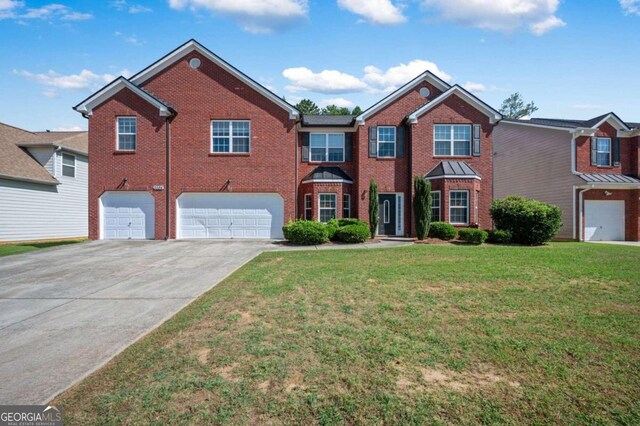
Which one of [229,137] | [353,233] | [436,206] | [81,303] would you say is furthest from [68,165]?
[436,206]

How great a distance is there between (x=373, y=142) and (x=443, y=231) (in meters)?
6.42

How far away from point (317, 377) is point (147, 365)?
2.06 m

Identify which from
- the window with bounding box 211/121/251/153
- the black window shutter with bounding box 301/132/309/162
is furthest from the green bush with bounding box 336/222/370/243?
the window with bounding box 211/121/251/153

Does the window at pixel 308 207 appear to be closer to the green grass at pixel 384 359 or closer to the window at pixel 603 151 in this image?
the green grass at pixel 384 359

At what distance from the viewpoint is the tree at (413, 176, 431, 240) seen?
15.9 m

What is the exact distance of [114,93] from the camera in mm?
17594

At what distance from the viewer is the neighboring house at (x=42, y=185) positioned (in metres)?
18.5

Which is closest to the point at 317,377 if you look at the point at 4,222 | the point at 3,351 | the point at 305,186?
the point at 3,351

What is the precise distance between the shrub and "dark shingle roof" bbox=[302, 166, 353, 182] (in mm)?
8339

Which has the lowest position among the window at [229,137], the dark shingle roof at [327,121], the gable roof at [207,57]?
the window at [229,137]

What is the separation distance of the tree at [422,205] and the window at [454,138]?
161 inches

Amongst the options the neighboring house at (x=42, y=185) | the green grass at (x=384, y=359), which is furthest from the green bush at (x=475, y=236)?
the neighboring house at (x=42, y=185)

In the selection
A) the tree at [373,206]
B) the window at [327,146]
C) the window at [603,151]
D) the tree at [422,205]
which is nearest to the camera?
the tree at [422,205]

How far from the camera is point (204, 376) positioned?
370 cm
